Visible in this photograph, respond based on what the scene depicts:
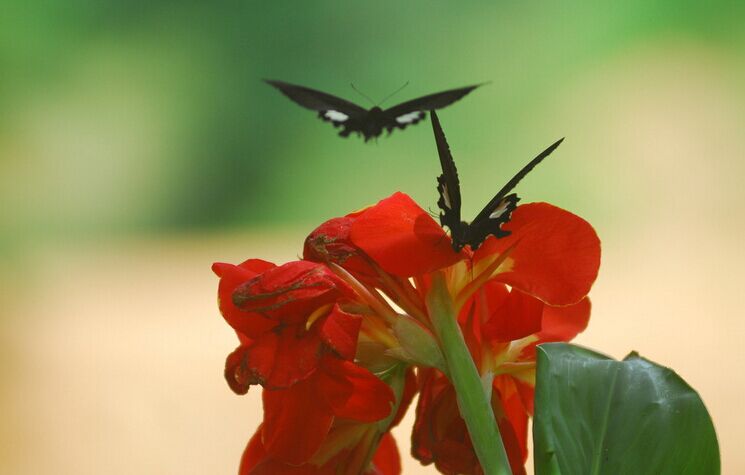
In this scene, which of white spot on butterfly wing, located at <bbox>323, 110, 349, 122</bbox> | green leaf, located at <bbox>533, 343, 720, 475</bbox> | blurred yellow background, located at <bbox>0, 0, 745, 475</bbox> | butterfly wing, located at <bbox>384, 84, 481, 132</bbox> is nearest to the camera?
green leaf, located at <bbox>533, 343, 720, 475</bbox>

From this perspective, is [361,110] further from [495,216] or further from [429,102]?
[495,216]

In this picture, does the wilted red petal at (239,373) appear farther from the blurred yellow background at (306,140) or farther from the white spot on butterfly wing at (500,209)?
the blurred yellow background at (306,140)

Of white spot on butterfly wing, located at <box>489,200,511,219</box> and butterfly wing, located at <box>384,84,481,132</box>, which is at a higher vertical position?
butterfly wing, located at <box>384,84,481,132</box>

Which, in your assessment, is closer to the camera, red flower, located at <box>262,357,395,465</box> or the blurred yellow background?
red flower, located at <box>262,357,395,465</box>

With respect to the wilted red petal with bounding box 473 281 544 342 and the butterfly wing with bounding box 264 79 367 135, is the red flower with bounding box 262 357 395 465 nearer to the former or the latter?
the wilted red petal with bounding box 473 281 544 342

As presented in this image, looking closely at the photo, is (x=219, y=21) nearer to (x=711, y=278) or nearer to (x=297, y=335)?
(x=711, y=278)

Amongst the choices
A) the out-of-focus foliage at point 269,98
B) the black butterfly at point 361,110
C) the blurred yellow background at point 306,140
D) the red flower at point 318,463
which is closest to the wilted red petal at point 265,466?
the red flower at point 318,463

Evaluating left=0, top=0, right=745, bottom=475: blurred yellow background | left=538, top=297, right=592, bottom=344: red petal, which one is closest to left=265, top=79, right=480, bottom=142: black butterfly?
left=538, top=297, right=592, bottom=344: red petal
